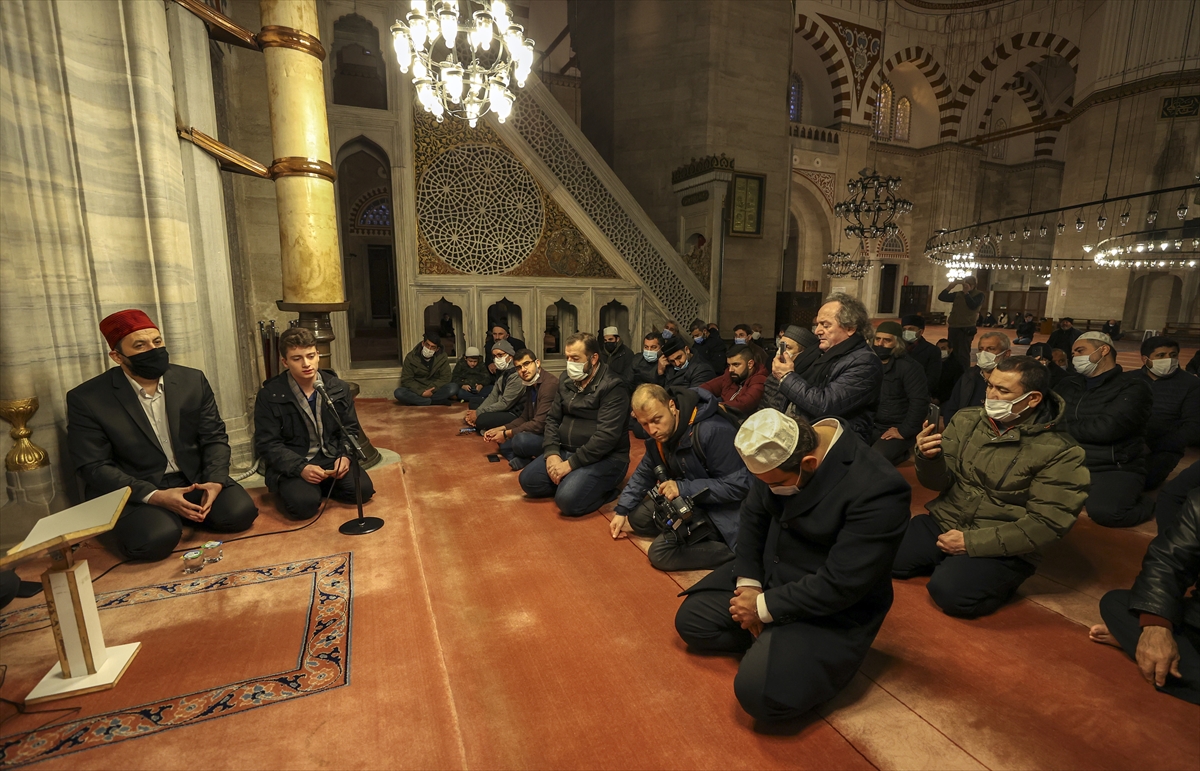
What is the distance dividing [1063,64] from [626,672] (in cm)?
2943

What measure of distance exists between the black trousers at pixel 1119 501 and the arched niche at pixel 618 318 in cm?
650

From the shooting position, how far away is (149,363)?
9.48 feet

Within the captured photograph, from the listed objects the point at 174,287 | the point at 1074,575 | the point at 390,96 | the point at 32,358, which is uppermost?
the point at 390,96

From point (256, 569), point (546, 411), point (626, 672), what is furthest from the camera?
point (546, 411)

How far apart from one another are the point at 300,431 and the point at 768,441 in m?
3.08

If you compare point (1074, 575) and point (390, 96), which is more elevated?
point (390, 96)

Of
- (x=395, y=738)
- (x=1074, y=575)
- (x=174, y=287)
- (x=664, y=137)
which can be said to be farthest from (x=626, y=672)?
(x=664, y=137)

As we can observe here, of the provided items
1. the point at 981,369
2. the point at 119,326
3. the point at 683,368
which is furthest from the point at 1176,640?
the point at 119,326

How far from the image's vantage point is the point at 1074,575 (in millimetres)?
3059

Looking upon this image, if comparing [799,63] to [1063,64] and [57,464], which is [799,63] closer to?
[1063,64]

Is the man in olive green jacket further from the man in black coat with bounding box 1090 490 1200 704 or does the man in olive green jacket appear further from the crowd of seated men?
the man in black coat with bounding box 1090 490 1200 704

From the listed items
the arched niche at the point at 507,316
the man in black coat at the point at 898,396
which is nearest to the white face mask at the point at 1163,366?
the man in black coat at the point at 898,396

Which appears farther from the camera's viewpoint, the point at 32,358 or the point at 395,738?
the point at 32,358

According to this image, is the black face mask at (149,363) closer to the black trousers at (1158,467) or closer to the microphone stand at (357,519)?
the microphone stand at (357,519)
